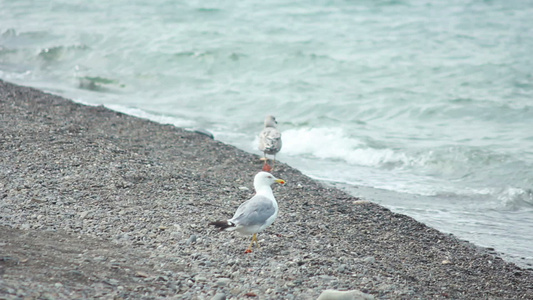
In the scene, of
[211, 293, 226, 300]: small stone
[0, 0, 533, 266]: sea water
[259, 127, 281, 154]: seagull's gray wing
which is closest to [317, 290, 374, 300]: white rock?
[211, 293, 226, 300]: small stone

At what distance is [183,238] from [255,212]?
874 millimetres

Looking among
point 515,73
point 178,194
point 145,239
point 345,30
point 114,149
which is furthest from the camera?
point 345,30

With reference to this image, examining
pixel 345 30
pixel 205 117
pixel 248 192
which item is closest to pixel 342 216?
pixel 248 192

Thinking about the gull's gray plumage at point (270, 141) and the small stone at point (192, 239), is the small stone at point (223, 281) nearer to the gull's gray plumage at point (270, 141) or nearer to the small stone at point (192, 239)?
the small stone at point (192, 239)

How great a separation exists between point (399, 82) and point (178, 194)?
480 inches

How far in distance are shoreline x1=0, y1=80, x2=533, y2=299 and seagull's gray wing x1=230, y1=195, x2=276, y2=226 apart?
1.25 ft

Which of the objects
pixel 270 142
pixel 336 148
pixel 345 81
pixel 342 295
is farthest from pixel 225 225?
pixel 345 81

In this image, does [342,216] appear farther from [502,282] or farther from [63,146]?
[63,146]

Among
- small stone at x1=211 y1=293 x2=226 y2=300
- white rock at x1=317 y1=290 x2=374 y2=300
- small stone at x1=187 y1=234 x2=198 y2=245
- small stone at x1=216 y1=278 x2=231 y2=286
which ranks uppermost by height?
white rock at x1=317 y1=290 x2=374 y2=300

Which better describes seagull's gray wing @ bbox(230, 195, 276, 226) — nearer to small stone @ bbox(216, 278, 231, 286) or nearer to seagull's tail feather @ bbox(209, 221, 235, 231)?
seagull's tail feather @ bbox(209, 221, 235, 231)

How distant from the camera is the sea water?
1112cm

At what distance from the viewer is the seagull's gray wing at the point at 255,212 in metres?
5.93

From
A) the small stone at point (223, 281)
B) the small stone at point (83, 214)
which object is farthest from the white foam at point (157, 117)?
the small stone at point (223, 281)

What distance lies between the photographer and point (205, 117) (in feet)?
51.7
